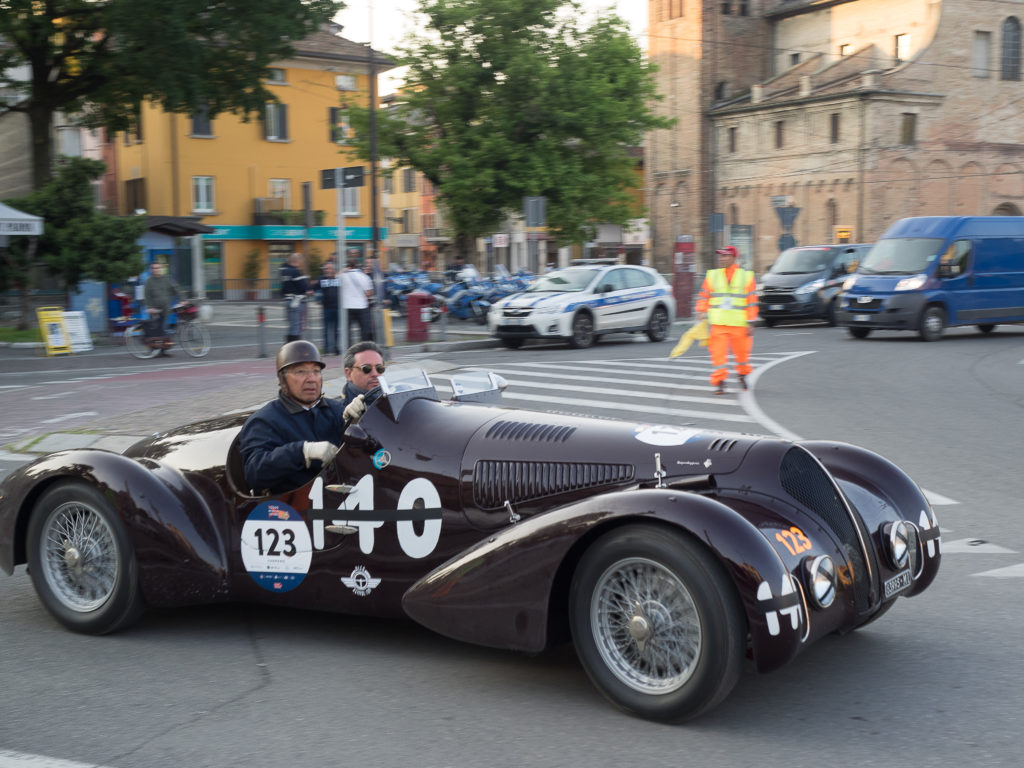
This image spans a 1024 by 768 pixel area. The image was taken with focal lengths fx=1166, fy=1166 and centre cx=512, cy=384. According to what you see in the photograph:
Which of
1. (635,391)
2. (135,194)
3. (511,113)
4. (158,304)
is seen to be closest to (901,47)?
(511,113)

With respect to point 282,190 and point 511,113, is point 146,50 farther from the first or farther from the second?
point 282,190

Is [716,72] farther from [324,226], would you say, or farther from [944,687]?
[944,687]

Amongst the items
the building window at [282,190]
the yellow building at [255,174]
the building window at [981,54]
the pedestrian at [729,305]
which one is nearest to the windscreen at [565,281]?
the pedestrian at [729,305]

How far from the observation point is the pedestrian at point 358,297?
20.5m

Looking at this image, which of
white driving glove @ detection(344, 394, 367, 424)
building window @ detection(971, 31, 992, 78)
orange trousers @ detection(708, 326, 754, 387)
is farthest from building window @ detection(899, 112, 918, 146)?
white driving glove @ detection(344, 394, 367, 424)

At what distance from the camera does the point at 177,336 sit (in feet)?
74.4

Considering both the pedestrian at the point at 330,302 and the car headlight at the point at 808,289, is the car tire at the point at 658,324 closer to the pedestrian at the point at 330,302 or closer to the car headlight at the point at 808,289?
the car headlight at the point at 808,289

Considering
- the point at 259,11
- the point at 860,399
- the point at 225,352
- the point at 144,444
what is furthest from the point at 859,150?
the point at 144,444

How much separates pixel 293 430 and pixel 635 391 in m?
10.4

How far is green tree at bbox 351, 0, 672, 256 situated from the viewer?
136ft

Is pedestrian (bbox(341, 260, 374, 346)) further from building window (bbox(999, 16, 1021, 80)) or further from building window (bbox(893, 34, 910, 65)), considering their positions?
building window (bbox(999, 16, 1021, 80))

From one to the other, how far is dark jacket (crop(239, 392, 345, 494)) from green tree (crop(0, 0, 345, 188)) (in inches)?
891

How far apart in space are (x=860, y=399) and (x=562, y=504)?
409 inches

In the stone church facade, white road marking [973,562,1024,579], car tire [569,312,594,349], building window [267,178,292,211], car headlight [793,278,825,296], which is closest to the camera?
white road marking [973,562,1024,579]
